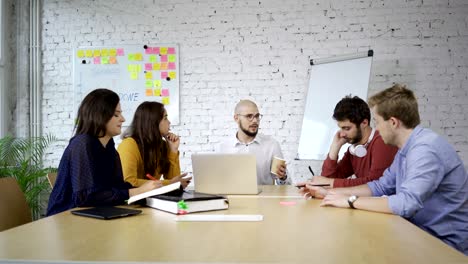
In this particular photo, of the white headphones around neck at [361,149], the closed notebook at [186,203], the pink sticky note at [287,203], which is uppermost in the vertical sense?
the white headphones around neck at [361,149]

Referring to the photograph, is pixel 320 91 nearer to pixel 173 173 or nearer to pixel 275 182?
pixel 275 182

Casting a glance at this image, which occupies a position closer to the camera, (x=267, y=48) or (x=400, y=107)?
(x=400, y=107)

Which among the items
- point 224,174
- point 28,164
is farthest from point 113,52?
point 224,174

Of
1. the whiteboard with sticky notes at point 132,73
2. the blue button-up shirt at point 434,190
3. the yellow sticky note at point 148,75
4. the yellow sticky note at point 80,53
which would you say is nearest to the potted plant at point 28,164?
the whiteboard with sticky notes at point 132,73

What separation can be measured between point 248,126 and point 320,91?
107 centimetres

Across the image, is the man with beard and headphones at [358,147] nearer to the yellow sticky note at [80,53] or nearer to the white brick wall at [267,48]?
the white brick wall at [267,48]

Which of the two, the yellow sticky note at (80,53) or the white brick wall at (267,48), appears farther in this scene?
the yellow sticky note at (80,53)

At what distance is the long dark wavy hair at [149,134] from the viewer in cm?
338

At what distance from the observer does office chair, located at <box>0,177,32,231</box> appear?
2.38m

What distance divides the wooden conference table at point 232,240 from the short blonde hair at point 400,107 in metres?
0.48

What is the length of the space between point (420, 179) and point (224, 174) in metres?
1.24

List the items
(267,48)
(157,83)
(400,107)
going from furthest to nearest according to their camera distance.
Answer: (157,83) < (267,48) < (400,107)

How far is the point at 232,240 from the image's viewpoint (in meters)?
1.59

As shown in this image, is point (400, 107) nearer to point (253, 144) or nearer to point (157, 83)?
point (253, 144)
